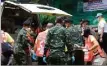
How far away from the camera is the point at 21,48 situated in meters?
11.0

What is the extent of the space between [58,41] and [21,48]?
4.57ft

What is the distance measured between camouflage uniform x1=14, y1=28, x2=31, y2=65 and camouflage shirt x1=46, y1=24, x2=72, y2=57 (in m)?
1.08

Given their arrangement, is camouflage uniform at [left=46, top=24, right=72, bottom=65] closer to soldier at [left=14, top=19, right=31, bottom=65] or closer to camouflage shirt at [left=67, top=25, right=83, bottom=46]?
soldier at [left=14, top=19, right=31, bottom=65]

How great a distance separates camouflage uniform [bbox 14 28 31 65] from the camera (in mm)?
10984

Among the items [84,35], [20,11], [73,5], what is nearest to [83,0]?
[73,5]

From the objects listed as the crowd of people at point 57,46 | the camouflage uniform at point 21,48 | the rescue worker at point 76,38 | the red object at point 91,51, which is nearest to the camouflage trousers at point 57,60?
the crowd of people at point 57,46

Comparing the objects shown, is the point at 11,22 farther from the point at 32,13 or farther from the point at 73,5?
the point at 73,5

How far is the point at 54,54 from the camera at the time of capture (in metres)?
10.1

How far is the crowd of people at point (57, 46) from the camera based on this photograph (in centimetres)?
1007

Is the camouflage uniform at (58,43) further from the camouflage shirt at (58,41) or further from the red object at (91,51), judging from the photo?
the red object at (91,51)

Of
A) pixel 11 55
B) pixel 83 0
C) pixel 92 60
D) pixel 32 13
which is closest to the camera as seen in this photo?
pixel 11 55

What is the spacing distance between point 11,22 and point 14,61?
5654mm

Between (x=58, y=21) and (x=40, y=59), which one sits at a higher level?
(x=58, y=21)

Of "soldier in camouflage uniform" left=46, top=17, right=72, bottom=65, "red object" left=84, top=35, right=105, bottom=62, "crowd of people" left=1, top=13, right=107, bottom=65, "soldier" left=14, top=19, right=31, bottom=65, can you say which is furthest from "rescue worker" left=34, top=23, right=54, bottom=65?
"soldier in camouflage uniform" left=46, top=17, right=72, bottom=65
